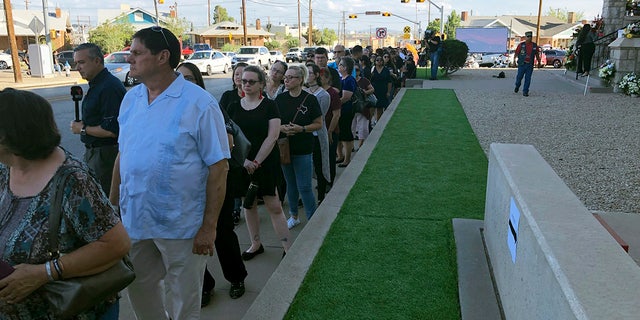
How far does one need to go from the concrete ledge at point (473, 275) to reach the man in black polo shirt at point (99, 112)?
2.91 metres

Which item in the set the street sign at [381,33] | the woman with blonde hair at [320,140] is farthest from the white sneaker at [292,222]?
the street sign at [381,33]

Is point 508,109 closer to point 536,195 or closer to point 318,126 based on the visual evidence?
point 318,126

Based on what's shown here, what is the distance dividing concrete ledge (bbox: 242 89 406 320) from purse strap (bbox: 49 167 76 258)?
153 cm

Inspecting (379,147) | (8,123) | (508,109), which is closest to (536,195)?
(8,123)

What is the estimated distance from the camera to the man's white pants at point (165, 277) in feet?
9.53

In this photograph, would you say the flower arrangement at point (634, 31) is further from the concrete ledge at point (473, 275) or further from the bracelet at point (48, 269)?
the bracelet at point (48, 269)

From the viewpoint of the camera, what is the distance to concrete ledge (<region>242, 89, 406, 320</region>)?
335 centimetres

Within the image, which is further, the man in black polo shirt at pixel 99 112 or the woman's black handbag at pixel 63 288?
the man in black polo shirt at pixel 99 112

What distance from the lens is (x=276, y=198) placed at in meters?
4.69

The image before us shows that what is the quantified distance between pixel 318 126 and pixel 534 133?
21.0 ft

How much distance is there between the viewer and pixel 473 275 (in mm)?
3762

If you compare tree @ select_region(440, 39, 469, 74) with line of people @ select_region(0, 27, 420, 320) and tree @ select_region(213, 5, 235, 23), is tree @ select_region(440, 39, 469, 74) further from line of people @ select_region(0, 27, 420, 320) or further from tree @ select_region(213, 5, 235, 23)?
tree @ select_region(213, 5, 235, 23)

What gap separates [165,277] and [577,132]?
9437 millimetres

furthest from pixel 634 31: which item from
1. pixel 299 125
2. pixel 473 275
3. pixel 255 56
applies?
pixel 255 56
